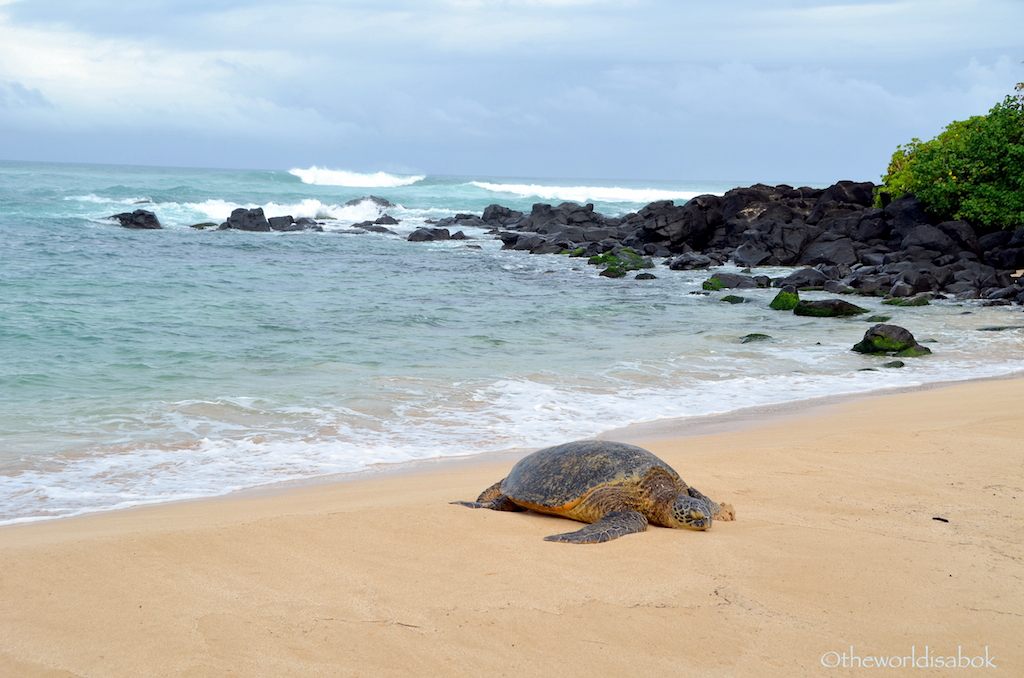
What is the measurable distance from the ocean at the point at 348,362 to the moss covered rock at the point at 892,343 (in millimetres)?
301

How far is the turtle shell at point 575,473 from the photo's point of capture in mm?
4898

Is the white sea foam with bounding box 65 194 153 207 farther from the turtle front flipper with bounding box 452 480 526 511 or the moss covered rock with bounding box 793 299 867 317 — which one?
the turtle front flipper with bounding box 452 480 526 511

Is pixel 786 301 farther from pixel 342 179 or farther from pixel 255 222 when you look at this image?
pixel 342 179

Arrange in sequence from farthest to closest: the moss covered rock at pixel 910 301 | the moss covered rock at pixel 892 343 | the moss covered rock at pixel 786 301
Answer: the moss covered rock at pixel 910 301 < the moss covered rock at pixel 786 301 < the moss covered rock at pixel 892 343

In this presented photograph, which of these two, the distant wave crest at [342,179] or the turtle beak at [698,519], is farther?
the distant wave crest at [342,179]

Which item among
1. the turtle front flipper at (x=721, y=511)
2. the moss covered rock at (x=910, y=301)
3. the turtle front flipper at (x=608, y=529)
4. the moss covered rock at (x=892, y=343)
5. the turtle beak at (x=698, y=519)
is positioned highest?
the moss covered rock at (x=910, y=301)

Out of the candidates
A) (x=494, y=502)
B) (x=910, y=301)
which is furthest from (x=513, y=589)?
(x=910, y=301)

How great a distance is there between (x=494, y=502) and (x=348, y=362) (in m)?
7.14

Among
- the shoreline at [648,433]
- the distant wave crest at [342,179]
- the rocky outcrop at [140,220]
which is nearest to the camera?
the shoreline at [648,433]

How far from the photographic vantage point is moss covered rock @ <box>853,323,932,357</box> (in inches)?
499

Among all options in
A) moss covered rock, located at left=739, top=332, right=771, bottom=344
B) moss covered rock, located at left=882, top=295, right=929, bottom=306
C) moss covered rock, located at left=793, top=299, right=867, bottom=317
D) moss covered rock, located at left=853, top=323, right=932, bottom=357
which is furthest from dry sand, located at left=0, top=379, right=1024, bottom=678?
moss covered rock, located at left=882, top=295, right=929, bottom=306

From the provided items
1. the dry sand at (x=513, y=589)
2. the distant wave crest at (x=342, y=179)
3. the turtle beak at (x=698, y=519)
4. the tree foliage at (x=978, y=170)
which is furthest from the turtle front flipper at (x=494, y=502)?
the distant wave crest at (x=342, y=179)

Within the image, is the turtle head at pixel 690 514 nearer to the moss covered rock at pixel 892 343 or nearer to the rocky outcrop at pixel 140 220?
the moss covered rock at pixel 892 343

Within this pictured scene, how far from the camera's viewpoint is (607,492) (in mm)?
4836
